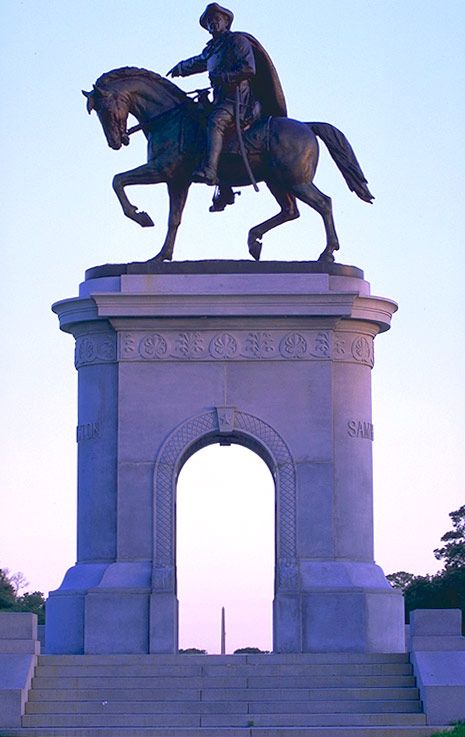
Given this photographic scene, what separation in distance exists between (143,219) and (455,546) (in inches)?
967

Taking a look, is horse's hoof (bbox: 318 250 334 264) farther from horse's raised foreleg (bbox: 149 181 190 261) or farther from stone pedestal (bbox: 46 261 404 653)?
horse's raised foreleg (bbox: 149 181 190 261)

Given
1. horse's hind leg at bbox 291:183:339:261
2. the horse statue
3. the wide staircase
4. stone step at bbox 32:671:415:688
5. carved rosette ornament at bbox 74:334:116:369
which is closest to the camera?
the wide staircase

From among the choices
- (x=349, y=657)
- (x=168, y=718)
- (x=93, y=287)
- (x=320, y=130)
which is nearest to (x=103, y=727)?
(x=168, y=718)

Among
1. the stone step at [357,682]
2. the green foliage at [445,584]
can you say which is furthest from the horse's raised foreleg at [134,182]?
the green foliage at [445,584]

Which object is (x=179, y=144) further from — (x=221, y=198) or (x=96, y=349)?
(x=96, y=349)

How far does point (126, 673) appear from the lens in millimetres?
37844

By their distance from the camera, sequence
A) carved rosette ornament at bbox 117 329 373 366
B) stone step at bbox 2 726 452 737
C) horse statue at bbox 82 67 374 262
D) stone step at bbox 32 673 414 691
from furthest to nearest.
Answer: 1. horse statue at bbox 82 67 374 262
2. carved rosette ornament at bbox 117 329 373 366
3. stone step at bbox 32 673 414 691
4. stone step at bbox 2 726 452 737

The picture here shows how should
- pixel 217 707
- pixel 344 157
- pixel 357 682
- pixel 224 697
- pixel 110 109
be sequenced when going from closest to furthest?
pixel 217 707 → pixel 224 697 → pixel 357 682 → pixel 110 109 → pixel 344 157

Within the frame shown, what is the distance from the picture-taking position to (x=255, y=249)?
43219 millimetres

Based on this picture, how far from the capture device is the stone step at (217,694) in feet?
121

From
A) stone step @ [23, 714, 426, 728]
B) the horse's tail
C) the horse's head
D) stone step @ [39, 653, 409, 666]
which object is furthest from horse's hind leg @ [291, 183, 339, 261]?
stone step @ [23, 714, 426, 728]

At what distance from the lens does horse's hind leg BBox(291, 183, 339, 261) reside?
42.3 meters

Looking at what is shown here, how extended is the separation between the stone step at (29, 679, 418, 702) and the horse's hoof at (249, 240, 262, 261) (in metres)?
9.07

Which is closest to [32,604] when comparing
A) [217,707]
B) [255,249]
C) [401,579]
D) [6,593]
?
[6,593]
